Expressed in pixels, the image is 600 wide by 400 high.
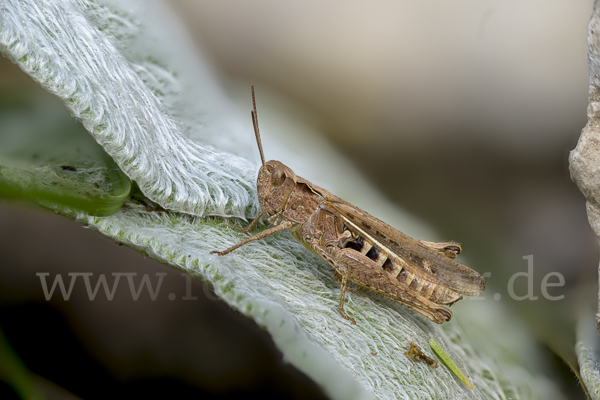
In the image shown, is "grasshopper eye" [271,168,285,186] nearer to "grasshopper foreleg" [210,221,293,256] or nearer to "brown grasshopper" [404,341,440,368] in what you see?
"grasshopper foreleg" [210,221,293,256]

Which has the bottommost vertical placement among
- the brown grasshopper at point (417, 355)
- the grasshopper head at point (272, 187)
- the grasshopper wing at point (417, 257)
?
the brown grasshopper at point (417, 355)

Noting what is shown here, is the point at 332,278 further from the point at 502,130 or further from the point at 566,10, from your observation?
the point at 566,10

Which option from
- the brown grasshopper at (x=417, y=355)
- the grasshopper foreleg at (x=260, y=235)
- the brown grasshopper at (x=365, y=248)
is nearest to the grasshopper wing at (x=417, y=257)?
the brown grasshopper at (x=365, y=248)

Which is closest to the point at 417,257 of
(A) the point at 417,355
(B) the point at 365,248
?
(B) the point at 365,248

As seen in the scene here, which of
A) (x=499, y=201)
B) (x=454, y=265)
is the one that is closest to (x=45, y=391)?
(x=454, y=265)

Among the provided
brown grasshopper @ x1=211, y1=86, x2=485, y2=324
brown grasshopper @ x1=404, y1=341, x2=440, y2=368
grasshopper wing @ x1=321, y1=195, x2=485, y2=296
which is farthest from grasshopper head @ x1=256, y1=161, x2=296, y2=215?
brown grasshopper @ x1=404, y1=341, x2=440, y2=368

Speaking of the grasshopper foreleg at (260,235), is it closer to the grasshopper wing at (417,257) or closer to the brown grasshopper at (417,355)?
the grasshopper wing at (417,257)
